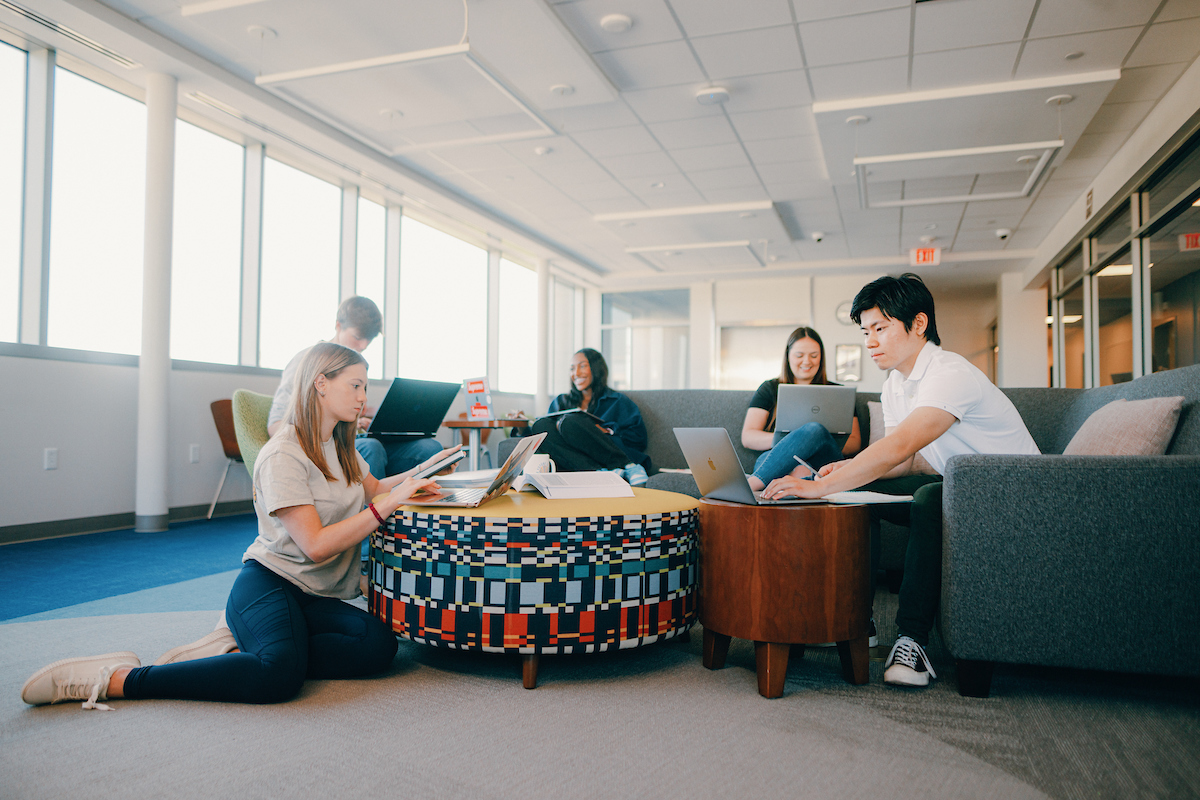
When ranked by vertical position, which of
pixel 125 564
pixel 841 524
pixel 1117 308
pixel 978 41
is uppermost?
pixel 978 41

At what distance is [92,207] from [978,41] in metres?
5.34

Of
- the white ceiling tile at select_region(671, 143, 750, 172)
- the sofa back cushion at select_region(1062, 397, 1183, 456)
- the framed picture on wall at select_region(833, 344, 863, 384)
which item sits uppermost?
the white ceiling tile at select_region(671, 143, 750, 172)

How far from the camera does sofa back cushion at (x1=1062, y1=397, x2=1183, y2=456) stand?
1871mm

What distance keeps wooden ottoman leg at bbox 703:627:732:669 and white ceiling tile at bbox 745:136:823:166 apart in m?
4.57

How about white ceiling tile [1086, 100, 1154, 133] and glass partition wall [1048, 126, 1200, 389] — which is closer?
glass partition wall [1048, 126, 1200, 389]

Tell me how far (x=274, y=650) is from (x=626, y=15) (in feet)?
11.7

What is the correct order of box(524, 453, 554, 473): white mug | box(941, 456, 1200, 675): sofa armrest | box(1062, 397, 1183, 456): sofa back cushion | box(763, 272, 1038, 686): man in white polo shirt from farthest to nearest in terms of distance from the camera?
box(524, 453, 554, 473): white mug
box(1062, 397, 1183, 456): sofa back cushion
box(763, 272, 1038, 686): man in white polo shirt
box(941, 456, 1200, 675): sofa armrest

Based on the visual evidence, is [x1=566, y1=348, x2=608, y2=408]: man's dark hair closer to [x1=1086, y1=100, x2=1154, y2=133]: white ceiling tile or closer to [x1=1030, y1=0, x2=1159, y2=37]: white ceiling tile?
[x1=1030, y1=0, x2=1159, y2=37]: white ceiling tile

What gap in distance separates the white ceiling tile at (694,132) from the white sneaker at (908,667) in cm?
428

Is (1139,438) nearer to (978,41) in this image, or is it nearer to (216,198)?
(978,41)

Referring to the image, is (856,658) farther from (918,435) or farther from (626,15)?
(626,15)

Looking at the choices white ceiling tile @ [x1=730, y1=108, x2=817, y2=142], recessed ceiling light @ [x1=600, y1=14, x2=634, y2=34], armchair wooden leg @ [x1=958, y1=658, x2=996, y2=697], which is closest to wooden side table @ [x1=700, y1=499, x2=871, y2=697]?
armchair wooden leg @ [x1=958, y1=658, x2=996, y2=697]

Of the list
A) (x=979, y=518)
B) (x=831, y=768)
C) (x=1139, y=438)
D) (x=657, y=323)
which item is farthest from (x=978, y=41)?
(x=657, y=323)

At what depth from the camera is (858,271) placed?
32.1ft
